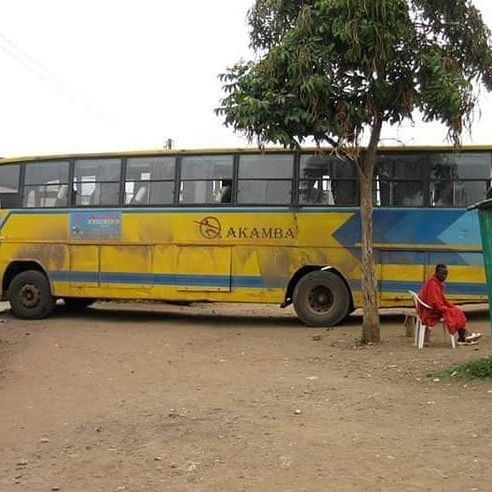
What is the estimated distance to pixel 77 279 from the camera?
1348 centimetres

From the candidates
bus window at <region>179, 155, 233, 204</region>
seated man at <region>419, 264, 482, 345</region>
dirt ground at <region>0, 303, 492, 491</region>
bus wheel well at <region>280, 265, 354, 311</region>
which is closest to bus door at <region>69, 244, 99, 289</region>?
bus window at <region>179, 155, 233, 204</region>

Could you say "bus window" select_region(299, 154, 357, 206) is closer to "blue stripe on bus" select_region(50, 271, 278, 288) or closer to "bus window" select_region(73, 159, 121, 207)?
"blue stripe on bus" select_region(50, 271, 278, 288)

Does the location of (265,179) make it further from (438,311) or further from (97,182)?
(438,311)

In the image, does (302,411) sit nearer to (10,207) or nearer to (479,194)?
(479,194)

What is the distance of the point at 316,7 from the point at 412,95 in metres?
1.77

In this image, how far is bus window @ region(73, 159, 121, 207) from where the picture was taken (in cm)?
1332

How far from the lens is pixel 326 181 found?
1220 cm

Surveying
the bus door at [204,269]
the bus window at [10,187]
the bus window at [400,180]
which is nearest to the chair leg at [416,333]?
the bus window at [400,180]

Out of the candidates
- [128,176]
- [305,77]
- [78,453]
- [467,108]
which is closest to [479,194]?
[467,108]

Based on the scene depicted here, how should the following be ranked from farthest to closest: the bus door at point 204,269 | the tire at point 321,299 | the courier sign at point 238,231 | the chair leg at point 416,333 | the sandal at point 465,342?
the bus door at point 204,269 → the courier sign at point 238,231 → the tire at point 321,299 → the chair leg at point 416,333 → the sandal at point 465,342

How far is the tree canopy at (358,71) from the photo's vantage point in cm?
895

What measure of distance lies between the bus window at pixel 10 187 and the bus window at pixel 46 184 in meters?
0.20

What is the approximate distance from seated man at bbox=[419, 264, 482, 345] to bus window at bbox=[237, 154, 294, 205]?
11.4ft

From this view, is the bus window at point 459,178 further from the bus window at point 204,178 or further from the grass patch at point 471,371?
the grass patch at point 471,371
